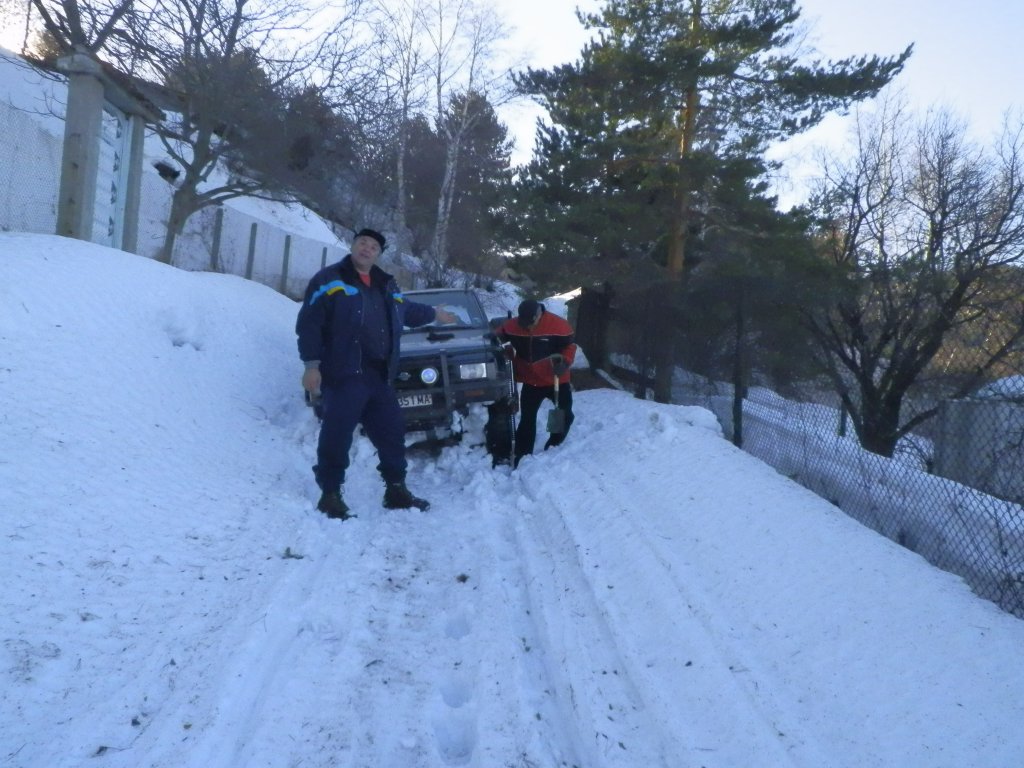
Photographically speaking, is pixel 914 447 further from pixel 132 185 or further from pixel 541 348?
pixel 132 185

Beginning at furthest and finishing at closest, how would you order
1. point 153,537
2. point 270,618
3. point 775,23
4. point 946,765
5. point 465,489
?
point 775,23
point 465,489
point 153,537
point 270,618
point 946,765

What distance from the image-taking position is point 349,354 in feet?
18.6

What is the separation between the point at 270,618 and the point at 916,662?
9.49ft

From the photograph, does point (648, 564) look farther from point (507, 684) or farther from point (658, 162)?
point (658, 162)

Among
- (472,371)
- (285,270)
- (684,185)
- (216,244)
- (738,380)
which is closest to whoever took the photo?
(472,371)

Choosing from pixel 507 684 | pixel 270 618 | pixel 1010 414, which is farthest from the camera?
pixel 1010 414

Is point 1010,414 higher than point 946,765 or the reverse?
higher

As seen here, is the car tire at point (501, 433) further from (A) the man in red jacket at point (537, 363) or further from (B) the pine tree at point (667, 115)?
(B) the pine tree at point (667, 115)

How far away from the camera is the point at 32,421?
529 centimetres

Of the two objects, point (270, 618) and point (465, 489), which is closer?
point (270, 618)

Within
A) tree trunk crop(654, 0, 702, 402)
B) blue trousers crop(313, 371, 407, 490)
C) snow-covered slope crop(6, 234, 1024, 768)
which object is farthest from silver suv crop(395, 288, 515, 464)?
tree trunk crop(654, 0, 702, 402)

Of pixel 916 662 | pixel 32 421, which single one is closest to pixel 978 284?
pixel 916 662

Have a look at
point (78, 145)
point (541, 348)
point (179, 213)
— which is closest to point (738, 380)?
point (541, 348)

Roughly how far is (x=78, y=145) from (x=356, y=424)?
615 cm
